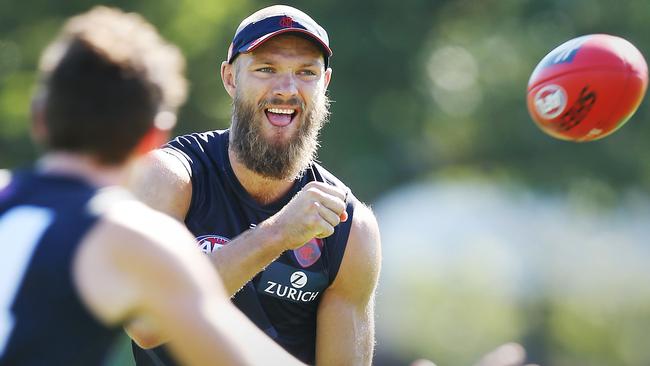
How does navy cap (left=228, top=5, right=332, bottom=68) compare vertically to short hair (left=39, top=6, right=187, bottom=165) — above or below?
above

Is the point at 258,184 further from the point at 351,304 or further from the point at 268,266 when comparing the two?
the point at 351,304

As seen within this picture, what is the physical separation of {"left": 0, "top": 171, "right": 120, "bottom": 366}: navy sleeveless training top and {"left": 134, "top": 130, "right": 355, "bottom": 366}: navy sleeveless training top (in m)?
2.29

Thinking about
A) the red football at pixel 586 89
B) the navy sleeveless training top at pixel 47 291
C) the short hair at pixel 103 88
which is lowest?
the navy sleeveless training top at pixel 47 291

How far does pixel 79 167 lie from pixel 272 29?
8.18 feet

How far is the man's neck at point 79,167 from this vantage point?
3.04 metres

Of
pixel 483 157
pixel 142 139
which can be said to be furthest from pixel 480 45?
pixel 142 139

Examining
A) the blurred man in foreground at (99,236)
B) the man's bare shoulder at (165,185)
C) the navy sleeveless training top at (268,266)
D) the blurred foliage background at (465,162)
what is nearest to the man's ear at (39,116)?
the blurred man in foreground at (99,236)

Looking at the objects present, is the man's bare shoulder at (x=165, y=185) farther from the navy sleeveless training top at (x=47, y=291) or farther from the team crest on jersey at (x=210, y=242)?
the navy sleeveless training top at (x=47, y=291)

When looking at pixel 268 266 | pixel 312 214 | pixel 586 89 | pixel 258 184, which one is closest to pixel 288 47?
pixel 258 184

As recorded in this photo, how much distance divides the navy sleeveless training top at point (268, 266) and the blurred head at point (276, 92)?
0.15 meters

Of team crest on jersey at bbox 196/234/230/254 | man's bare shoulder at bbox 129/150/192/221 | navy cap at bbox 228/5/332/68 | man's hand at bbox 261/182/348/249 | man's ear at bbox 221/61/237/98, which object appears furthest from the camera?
man's ear at bbox 221/61/237/98

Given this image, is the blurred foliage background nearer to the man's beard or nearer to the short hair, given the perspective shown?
the man's beard

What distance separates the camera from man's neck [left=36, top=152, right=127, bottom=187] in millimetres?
3041

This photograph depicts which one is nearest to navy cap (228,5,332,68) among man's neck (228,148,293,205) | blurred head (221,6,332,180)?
blurred head (221,6,332,180)
